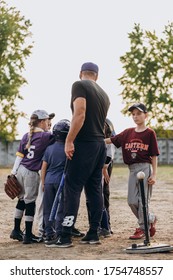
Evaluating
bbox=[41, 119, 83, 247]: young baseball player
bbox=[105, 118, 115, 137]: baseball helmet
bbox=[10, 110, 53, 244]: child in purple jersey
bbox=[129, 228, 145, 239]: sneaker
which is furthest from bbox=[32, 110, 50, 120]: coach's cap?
bbox=[129, 228, 145, 239]: sneaker

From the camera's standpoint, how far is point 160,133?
48.2 meters

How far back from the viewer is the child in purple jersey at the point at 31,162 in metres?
8.42

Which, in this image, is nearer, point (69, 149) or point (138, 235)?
point (69, 149)

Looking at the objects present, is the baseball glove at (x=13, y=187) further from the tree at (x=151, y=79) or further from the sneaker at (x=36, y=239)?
the tree at (x=151, y=79)

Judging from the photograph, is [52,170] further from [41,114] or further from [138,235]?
[138,235]

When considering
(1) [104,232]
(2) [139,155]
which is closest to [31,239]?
(1) [104,232]

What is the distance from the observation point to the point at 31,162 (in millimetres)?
8477

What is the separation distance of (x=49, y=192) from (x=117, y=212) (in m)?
4.13

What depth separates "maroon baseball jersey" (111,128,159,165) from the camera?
8.46 m

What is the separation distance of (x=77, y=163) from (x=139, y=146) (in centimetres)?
102

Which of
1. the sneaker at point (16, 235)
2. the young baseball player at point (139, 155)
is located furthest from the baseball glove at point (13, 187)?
the young baseball player at point (139, 155)

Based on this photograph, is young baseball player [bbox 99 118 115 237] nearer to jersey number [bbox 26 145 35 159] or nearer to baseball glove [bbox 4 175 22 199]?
jersey number [bbox 26 145 35 159]

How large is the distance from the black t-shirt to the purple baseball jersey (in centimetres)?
75
